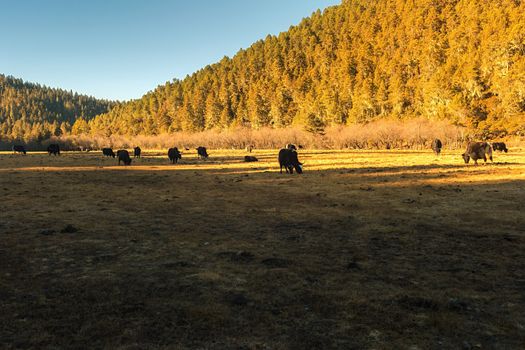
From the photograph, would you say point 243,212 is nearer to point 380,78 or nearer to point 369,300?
point 369,300

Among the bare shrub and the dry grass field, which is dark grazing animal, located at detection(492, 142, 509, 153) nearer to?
the bare shrub

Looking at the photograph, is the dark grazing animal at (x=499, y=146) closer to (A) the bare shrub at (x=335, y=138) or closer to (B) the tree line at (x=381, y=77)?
(A) the bare shrub at (x=335, y=138)

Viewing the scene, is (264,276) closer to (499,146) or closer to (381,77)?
(499,146)

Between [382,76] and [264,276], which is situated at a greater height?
[382,76]

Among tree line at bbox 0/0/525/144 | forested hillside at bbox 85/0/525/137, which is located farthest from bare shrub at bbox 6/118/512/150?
forested hillside at bbox 85/0/525/137

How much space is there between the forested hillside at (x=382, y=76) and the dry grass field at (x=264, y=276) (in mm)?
82004

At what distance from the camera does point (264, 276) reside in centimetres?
696

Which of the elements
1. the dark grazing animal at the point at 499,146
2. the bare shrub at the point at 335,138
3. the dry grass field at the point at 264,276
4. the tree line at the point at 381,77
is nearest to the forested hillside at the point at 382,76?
the tree line at the point at 381,77

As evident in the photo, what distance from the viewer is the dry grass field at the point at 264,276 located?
4703 millimetres

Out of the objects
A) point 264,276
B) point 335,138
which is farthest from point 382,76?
point 264,276

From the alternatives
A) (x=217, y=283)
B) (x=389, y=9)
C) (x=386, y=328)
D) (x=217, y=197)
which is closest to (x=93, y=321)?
(x=217, y=283)

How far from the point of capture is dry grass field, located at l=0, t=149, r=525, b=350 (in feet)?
15.4

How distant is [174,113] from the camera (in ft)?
617

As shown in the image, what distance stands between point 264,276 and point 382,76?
431 feet
